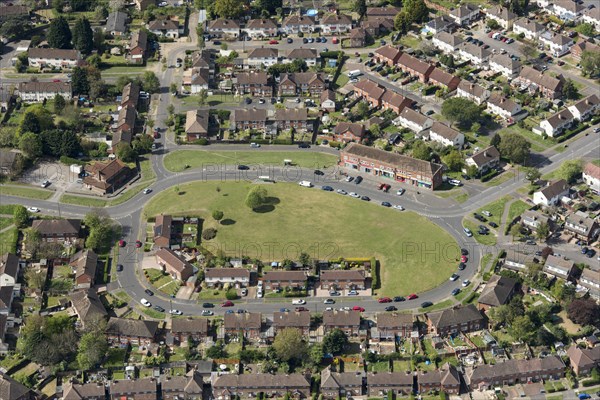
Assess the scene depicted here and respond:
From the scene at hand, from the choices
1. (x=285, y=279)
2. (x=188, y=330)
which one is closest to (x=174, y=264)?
(x=188, y=330)

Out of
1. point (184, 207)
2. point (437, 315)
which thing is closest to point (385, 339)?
point (437, 315)

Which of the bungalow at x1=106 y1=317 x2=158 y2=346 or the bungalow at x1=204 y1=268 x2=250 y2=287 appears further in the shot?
the bungalow at x1=204 y1=268 x2=250 y2=287

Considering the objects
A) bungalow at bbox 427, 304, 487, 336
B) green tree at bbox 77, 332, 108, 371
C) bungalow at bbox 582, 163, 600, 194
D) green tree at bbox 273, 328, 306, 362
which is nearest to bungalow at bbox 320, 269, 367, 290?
bungalow at bbox 427, 304, 487, 336

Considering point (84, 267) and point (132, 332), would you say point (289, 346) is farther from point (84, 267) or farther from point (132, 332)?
point (84, 267)

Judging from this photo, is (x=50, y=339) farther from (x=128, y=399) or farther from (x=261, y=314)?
(x=261, y=314)

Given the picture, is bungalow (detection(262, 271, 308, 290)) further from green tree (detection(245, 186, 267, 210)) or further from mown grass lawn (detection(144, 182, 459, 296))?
green tree (detection(245, 186, 267, 210))

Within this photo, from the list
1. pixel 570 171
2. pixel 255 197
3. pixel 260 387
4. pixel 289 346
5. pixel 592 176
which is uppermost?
pixel 570 171

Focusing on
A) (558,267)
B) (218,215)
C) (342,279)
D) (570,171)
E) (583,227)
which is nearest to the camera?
(558,267)
